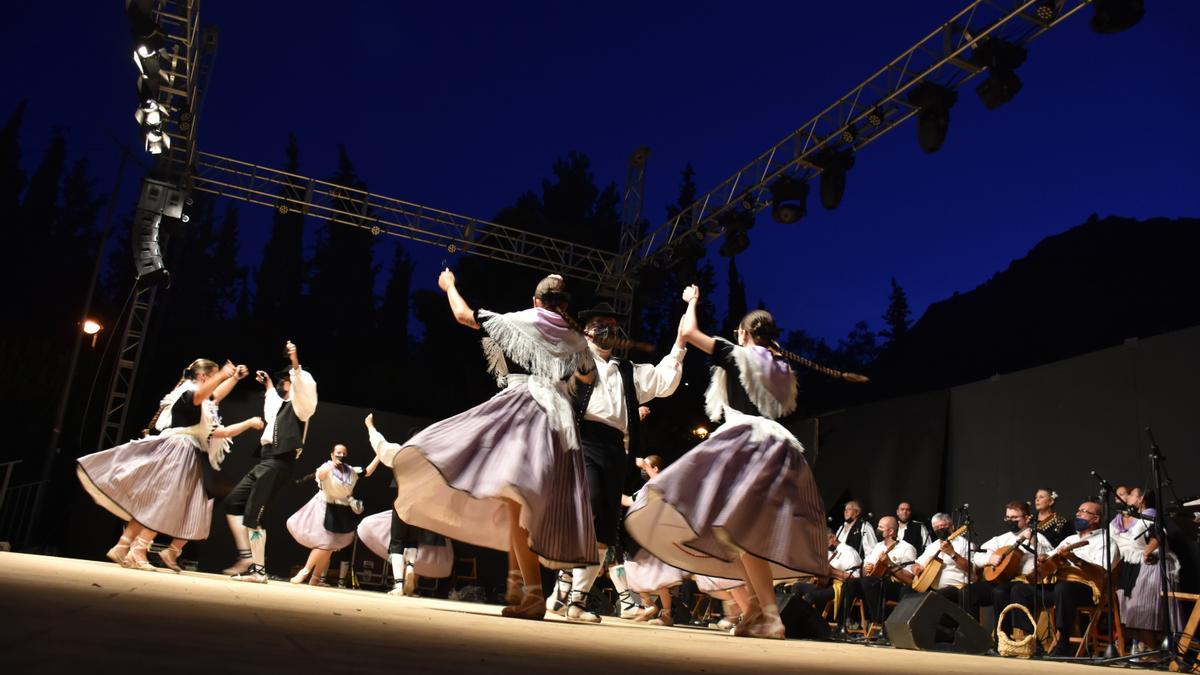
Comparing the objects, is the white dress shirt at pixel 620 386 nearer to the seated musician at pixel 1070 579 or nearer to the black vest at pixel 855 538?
the seated musician at pixel 1070 579

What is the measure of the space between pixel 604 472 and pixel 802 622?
2.00 m

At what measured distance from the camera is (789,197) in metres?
9.87

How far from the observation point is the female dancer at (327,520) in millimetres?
8273

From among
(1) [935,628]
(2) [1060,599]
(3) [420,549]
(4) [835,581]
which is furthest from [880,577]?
(3) [420,549]

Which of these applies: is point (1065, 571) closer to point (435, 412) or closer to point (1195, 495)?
point (1195, 495)

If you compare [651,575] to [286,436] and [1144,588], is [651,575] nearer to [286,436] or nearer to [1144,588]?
[286,436]

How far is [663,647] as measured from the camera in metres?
2.50

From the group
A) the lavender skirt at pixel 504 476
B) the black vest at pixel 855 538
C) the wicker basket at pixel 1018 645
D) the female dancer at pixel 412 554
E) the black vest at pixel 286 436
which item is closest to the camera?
the lavender skirt at pixel 504 476

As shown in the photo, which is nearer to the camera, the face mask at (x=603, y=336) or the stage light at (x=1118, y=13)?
the face mask at (x=603, y=336)

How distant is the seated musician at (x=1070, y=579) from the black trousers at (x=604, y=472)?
342cm

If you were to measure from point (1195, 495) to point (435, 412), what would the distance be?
1494cm

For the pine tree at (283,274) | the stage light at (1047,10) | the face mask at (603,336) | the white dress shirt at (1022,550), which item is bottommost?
the white dress shirt at (1022,550)

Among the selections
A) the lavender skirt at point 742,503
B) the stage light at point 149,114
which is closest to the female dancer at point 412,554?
the lavender skirt at point 742,503

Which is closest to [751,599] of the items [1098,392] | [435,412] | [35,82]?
[1098,392]
